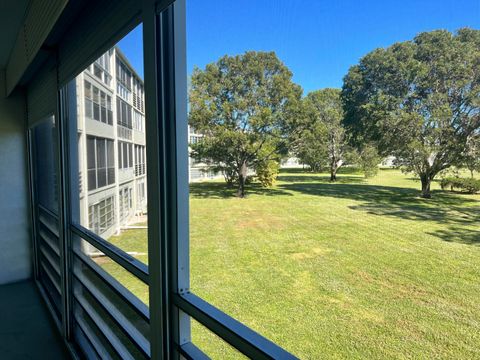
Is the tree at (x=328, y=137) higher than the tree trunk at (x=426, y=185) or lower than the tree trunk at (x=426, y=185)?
higher

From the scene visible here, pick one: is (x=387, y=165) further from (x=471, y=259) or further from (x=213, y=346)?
(x=213, y=346)

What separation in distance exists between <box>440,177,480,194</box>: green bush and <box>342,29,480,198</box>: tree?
6 cm

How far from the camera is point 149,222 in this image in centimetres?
88

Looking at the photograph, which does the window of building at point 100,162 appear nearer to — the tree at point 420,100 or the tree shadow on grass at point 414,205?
the tree shadow on grass at point 414,205

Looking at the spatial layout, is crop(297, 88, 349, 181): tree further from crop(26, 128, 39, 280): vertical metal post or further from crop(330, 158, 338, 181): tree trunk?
crop(26, 128, 39, 280): vertical metal post

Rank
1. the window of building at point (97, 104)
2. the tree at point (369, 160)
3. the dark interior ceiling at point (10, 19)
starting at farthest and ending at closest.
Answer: the window of building at point (97, 104), the dark interior ceiling at point (10, 19), the tree at point (369, 160)

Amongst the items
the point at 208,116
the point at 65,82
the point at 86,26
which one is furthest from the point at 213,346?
the point at 208,116

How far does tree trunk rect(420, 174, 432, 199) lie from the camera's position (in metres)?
1.38

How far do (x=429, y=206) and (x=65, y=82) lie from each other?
1.94 m

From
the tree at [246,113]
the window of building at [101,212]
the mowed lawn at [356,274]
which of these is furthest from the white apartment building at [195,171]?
the tree at [246,113]

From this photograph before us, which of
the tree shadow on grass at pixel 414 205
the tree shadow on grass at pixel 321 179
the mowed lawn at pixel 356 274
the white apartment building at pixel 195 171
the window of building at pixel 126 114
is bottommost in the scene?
the mowed lawn at pixel 356 274

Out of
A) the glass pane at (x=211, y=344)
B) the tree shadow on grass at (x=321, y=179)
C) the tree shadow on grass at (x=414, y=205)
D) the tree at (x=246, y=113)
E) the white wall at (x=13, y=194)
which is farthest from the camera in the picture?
the tree at (x=246, y=113)

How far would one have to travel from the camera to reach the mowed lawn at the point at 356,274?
42.3 inches

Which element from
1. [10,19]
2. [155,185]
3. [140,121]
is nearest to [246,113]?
[10,19]
